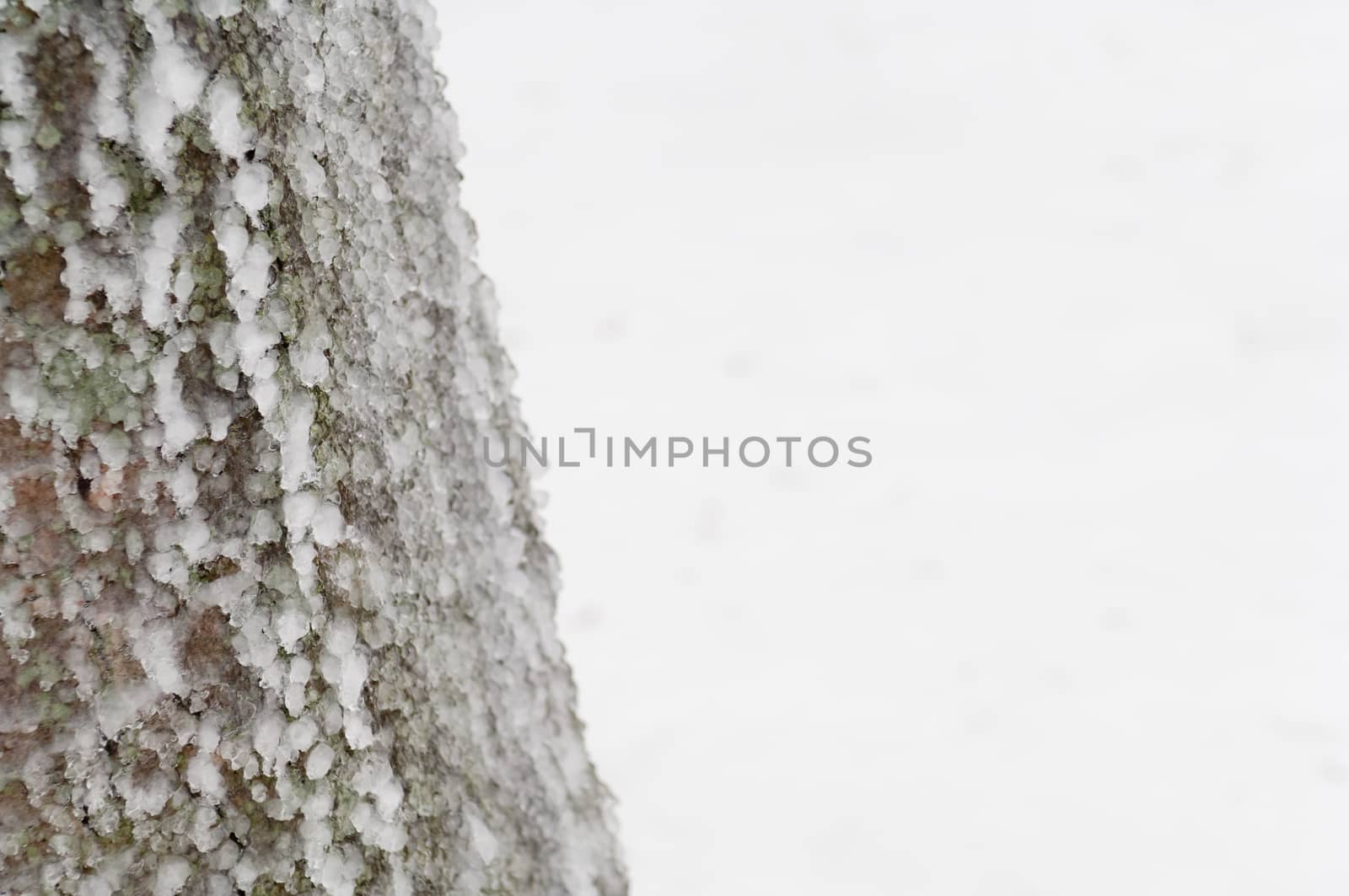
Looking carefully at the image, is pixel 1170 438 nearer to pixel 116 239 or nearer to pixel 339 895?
pixel 339 895

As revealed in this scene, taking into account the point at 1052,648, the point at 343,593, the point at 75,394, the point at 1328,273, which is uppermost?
the point at 1328,273

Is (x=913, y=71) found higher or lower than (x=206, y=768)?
higher

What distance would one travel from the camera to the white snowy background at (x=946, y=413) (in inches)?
70.4

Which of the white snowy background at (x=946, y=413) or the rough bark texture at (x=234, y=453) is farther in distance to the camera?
the white snowy background at (x=946, y=413)

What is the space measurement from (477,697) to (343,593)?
0.65 ft

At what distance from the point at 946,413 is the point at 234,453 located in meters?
1.98

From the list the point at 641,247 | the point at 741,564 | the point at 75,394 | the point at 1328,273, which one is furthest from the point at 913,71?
the point at 75,394

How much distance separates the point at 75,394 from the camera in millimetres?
565

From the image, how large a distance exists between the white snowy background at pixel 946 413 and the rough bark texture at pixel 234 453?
1.11 meters

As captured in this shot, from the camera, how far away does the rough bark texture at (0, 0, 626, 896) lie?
1.81 feet

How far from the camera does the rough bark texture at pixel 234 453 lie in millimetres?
550

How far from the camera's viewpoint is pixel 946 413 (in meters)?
2.39

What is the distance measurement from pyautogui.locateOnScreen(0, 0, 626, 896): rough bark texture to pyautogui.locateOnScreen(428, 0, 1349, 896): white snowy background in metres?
1.11

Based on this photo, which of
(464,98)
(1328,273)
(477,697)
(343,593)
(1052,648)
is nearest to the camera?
(343,593)
